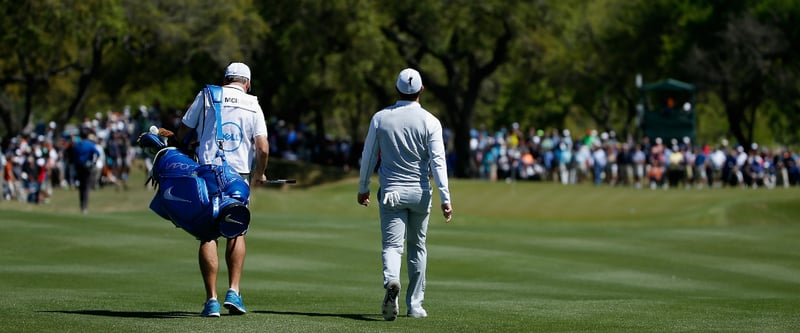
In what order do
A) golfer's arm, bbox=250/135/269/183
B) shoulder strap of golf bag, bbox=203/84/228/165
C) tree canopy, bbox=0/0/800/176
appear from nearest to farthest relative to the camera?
shoulder strap of golf bag, bbox=203/84/228/165 → golfer's arm, bbox=250/135/269/183 → tree canopy, bbox=0/0/800/176

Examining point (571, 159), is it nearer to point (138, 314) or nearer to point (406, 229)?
point (406, 229)

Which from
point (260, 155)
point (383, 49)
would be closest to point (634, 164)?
point (383, 49)

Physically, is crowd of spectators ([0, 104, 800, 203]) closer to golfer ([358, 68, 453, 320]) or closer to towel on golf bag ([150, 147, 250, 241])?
golfer ([358, 68, 453, 320])

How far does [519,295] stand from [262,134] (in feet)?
16.5

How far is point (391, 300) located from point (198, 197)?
1693mm

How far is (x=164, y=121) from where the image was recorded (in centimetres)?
4475

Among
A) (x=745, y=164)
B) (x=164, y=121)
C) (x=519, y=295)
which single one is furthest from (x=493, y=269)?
(x=745, y=164)

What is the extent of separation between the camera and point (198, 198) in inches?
394

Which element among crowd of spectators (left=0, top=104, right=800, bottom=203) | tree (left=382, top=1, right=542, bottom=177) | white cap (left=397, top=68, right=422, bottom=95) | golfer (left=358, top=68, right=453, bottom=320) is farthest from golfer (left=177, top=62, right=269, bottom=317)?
tree (left=382, top=1, right=542, bottom=177)

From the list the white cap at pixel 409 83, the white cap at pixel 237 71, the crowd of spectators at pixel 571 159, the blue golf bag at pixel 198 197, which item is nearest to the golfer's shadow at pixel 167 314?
the blue golf bag at pixel 198 197

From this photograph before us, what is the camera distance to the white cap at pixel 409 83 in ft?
35.4

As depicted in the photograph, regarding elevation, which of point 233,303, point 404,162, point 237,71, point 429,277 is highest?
point 237,71

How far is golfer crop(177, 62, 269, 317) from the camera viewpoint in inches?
415

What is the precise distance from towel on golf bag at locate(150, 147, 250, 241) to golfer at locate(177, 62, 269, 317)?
35 cm
